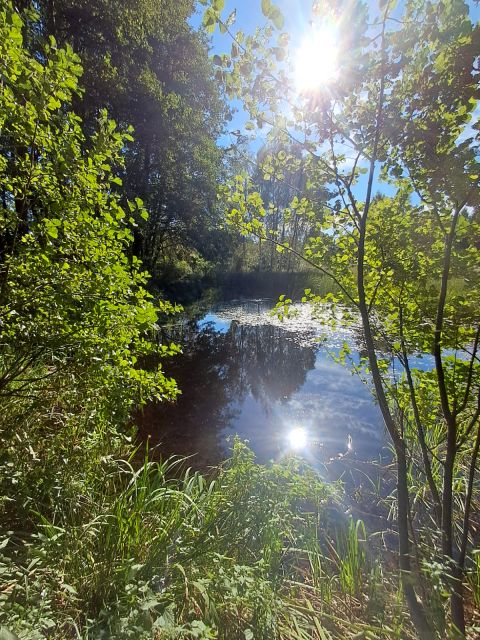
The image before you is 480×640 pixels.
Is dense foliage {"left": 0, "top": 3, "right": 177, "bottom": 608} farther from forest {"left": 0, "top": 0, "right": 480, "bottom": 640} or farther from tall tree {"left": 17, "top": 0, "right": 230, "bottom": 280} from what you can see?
tall tree {"left": 17, "top": 0, "right": 230, "bottom": 280}

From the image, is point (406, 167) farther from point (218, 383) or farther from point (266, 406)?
point (218, 383)

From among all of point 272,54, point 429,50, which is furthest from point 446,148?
point 272,54

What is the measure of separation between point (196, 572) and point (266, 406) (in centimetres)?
404

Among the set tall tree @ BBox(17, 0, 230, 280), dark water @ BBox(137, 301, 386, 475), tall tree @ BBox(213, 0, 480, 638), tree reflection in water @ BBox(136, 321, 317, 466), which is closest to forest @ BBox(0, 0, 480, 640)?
tall tree @ BBox(213, 0, 480, 638)

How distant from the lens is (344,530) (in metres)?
2.87

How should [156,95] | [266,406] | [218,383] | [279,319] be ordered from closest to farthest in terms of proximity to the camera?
1. [279,319]
2. [266,406]
3. [218,383]
4. [156,95]

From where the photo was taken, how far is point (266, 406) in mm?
5848

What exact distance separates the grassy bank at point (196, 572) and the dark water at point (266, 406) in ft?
4.56

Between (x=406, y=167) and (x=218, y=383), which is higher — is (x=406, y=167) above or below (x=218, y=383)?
above

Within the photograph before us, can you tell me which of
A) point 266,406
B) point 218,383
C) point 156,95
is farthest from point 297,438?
point 156,95

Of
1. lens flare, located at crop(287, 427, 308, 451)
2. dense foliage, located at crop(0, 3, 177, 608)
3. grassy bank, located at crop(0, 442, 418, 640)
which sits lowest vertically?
lens flare, located at crop(287, 427, 308, 451)

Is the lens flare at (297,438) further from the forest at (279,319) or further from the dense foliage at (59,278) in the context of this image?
the dense foliage at (59,278)

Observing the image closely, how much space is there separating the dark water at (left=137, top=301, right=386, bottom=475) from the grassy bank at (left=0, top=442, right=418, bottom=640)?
1.39m

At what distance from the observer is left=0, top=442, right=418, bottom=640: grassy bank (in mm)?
Answer: 1558
